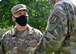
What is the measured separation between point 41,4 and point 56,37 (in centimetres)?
1258

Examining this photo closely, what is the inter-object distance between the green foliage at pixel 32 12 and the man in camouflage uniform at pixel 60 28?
11.7 m

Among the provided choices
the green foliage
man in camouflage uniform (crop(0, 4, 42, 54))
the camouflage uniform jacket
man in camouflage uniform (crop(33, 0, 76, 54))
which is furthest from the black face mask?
the green foliage

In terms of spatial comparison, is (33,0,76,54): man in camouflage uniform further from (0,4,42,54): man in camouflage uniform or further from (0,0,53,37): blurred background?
(0,0,53,37): blurred background

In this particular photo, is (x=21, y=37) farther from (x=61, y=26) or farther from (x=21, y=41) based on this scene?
(x=61, y=26)

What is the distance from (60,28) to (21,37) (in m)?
2.21

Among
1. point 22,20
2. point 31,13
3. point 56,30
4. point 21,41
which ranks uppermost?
point 56,30

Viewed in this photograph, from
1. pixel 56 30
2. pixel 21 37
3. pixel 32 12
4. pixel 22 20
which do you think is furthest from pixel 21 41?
pixel 32 12

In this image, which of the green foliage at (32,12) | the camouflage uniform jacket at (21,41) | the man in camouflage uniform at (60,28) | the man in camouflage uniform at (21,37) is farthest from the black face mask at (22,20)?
the green foliage at (32,12)

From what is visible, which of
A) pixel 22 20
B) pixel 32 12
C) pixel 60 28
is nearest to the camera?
pixel 60 28

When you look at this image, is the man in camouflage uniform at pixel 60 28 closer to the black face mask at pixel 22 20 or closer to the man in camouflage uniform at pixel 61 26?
the man in camouflage uniform at pixel 61 26

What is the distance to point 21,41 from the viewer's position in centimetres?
469

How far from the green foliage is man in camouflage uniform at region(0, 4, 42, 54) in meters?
9.53

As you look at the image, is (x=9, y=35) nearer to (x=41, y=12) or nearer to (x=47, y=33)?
(x=47, y=33)

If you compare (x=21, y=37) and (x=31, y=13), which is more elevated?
(x=21, y=37)
